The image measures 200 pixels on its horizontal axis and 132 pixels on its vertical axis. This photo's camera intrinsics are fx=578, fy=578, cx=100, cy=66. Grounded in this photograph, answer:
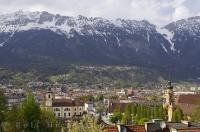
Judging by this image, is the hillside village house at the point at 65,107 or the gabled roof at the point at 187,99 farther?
the hillside village house at the point at 65,107

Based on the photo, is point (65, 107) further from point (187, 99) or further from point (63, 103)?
point (187, 99)

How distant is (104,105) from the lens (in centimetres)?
19550

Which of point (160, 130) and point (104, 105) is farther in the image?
point (104, 105)

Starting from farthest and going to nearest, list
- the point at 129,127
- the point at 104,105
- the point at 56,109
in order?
1. the point at 104,105
2. the point at 56,109
3. the point at 129,127

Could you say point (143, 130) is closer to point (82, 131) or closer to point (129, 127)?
point (129, 127)

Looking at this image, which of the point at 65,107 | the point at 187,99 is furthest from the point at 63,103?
the point at 187,99

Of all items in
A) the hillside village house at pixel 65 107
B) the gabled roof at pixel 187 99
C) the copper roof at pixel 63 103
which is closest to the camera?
the gabled roof at pixel 187 99

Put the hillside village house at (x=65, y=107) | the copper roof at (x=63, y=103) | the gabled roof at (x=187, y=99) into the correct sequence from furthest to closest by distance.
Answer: the copper roof at (x=63, y=103)
the hillside village house at (x=65, y=107)
the gabled roof at (x=187, y=99)

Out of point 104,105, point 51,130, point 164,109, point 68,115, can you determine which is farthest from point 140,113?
point 104,105

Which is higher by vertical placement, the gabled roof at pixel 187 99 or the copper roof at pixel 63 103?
the gabled roof at pixel 187 99

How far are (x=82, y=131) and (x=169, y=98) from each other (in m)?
59.1

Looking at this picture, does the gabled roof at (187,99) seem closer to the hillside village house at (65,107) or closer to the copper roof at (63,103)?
the hillside village house at (65,107)

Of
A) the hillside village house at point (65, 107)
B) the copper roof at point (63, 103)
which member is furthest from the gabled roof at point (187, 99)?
the copper roof at point (63, 103)

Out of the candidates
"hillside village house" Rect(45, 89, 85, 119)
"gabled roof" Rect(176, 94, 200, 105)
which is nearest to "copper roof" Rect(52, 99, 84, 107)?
"hillside village house" Rect(45, 89, 85, 119)
